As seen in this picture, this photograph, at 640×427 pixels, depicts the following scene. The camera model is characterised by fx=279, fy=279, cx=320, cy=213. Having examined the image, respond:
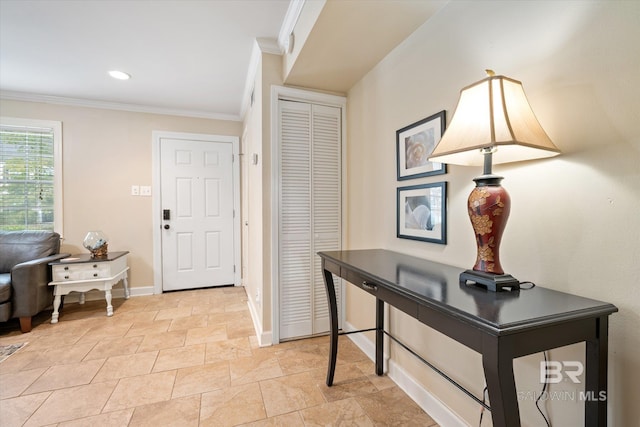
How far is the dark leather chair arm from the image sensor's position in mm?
2451

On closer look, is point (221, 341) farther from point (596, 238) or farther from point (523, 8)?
point (523, 8)

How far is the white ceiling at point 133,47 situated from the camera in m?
1.86

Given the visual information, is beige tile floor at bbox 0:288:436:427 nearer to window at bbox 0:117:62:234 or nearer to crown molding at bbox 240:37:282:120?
window at bbox 0:117:62:234

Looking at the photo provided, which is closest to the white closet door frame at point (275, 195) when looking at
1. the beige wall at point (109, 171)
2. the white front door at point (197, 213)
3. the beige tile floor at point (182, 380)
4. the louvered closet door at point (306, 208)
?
the louvered closet door at point (306, 208)

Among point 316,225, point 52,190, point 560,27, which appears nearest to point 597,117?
point 560,27

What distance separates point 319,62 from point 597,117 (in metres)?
1.59

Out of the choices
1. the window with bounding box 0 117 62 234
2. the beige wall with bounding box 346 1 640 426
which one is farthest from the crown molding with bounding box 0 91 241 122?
the beige wall with bounding box 346 1 640 426

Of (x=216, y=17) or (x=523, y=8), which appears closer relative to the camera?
(x=523, y=8)

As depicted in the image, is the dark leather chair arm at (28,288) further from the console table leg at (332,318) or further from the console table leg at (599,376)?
the console table leg at (599,376)

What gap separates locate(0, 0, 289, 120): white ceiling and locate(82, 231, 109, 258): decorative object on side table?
163 centimetres

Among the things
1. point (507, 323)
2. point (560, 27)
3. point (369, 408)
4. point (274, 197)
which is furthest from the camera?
point (274, 197)

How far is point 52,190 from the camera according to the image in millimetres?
3311

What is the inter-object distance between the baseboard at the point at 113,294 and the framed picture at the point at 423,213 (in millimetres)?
3433

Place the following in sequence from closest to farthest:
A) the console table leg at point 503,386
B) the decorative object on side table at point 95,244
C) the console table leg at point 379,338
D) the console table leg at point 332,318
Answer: the console table leg at point 503,386, the console table leg at point 332,318, the console table leg at point 379,338, the decorative object on side table at point 95,244
